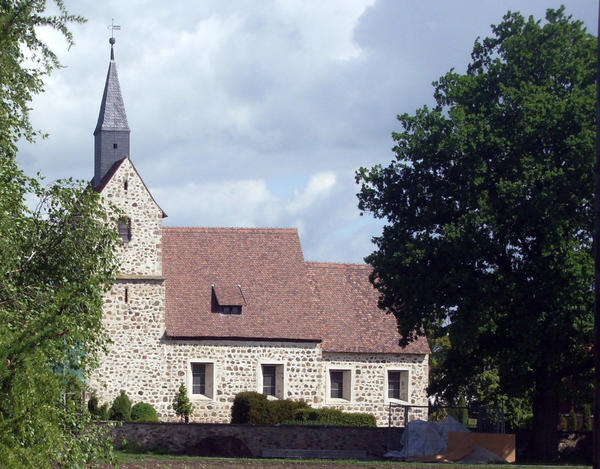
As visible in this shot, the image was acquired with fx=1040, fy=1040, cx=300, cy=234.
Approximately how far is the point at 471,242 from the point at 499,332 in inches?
139

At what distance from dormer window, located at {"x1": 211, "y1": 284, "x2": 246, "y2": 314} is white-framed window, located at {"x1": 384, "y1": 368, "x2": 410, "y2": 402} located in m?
6.93

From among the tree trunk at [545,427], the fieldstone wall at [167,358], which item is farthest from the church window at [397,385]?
the tree trunk at [545,427]

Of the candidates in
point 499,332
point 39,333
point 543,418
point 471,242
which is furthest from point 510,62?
point 39,333

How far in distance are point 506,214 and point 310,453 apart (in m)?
9.19

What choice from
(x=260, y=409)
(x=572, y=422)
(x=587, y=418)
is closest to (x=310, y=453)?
(x=260, y=409)

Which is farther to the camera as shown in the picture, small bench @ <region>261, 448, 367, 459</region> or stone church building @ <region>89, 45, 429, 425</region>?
stone church building @ <region>89, 45, 429, 425</region>

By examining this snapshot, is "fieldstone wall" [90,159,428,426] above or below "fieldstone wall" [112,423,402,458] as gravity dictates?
above

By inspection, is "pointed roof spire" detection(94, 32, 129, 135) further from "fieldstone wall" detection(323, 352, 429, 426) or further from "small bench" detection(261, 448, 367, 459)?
"small bench" detection(261, 448, 367, 459)

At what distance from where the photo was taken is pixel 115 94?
148 ft

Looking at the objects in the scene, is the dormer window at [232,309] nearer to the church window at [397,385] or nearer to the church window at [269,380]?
the church window at [269,380]

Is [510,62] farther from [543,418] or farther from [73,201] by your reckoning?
[73,201]

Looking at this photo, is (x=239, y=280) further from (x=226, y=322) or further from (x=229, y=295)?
(x=226, y=322)

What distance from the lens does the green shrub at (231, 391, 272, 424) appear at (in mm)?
40000

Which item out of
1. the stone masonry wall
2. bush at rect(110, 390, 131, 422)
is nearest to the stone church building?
the stone masonry wall
